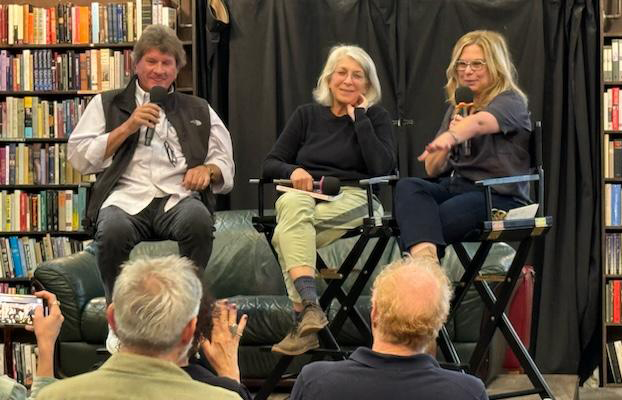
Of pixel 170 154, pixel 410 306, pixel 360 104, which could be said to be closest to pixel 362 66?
pixel 360 104

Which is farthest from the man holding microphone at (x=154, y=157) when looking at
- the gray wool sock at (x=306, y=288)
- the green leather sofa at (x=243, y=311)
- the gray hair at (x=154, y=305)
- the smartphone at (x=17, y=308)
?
the gray hair at (x=154, y=305)

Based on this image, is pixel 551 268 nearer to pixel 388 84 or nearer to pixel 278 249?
pixel 388 84

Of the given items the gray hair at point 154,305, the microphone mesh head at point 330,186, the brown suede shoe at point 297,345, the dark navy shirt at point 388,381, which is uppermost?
the microphone mesh head at point 330,186

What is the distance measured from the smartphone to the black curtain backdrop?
13.2 feet

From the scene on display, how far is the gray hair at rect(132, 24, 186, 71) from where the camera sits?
4.00 m

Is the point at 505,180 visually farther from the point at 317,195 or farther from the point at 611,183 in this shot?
the point at 611,183

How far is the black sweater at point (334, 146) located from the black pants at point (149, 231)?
1.58 feet

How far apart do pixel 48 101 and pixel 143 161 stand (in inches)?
103

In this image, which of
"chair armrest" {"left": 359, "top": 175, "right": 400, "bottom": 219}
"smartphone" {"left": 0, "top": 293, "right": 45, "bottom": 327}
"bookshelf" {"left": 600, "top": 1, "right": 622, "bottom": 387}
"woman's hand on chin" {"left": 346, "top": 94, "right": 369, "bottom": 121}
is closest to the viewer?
"smartphone" {"left": 0, "top": 293, "right": 45, "bottom": 327}

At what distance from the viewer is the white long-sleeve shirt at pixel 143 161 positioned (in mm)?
3961

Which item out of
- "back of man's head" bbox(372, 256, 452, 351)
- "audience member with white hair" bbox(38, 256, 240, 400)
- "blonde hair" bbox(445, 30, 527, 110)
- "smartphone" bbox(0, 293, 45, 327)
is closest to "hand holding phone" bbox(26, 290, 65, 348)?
"smartphone" bbox(0, 293, 45, 327)

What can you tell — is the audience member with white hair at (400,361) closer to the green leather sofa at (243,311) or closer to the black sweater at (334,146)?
the black sweater at (334,146)

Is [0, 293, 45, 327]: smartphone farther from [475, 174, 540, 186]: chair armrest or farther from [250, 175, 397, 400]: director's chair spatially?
[475, 174, 540, 186]: chair armrest

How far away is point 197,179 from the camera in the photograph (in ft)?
13.0
